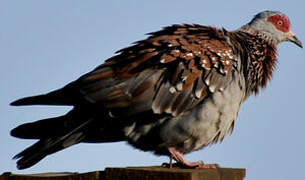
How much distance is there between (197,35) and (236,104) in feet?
2.75

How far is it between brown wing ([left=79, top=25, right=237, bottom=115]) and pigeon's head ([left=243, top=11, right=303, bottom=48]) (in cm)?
148

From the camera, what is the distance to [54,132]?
5.36 metres

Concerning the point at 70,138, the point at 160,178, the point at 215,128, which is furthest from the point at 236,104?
the point at 160,178

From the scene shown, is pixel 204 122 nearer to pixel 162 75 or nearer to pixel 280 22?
pixel 162 75

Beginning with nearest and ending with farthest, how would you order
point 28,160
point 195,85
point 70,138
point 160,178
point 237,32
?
point 160,178
point 28,160
point 70,138
point 195,85
point 237,32

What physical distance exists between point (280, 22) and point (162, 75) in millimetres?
2643

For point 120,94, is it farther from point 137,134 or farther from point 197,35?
point 197,35

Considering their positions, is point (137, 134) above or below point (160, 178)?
below

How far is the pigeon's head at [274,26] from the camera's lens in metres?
7.34

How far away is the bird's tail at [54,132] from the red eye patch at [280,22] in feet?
10.5

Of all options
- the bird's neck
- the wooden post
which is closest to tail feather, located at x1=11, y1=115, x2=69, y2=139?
the wooden post

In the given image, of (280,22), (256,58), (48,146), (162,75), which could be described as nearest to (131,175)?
(48,146)

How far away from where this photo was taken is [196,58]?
5770mm

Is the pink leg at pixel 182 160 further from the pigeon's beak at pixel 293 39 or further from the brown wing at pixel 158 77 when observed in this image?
the pigeon's beak at pixel 293 39
